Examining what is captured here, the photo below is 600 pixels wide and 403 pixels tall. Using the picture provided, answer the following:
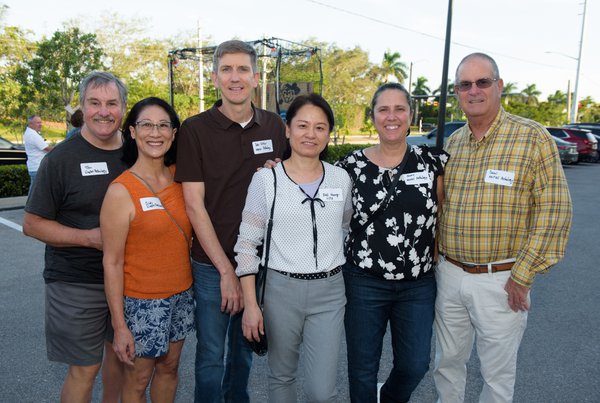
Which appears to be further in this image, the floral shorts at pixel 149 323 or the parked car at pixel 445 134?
the parked car at pixel 445 134

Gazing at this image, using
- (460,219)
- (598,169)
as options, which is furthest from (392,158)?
(598,169)

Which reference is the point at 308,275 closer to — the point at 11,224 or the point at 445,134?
the point at 11,224

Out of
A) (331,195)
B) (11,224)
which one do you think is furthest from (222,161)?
(11,224)

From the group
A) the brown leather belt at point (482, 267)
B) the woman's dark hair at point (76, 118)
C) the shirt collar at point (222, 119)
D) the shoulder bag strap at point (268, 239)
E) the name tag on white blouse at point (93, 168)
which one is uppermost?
the woman's dark hair at point (76, 118)

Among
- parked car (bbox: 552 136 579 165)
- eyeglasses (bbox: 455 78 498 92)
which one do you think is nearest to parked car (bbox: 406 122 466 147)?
parked car (bbox: 552 136 579 165)

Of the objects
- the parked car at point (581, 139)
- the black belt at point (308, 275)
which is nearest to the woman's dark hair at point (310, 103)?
the black belt at point (308, 275)

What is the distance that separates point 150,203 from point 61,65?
20690mm

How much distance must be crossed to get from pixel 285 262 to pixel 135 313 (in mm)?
828

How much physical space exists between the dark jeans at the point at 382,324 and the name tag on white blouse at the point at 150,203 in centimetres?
112

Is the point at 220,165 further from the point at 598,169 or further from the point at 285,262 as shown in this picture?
the point at 598,169

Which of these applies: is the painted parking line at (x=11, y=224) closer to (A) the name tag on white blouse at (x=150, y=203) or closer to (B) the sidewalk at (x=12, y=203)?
(B) the sidewalk at (x=12, y=203)

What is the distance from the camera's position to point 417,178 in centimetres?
268

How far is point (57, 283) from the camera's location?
250 cm

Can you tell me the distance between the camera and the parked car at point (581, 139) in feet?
79.0
